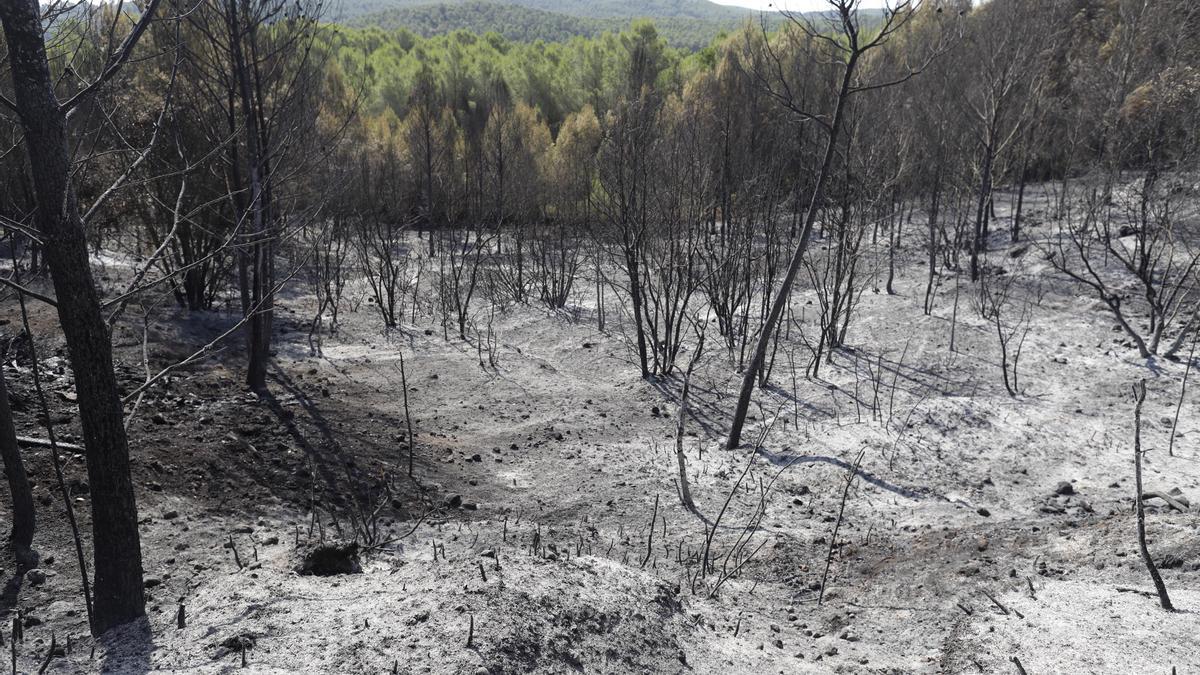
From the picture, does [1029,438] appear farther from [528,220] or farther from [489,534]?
[528,220]

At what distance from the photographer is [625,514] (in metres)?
6.56

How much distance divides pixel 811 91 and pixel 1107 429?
1239 centimetres

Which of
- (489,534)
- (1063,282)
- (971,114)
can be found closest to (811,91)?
(971,114)

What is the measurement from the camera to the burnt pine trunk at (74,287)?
3.07 meters

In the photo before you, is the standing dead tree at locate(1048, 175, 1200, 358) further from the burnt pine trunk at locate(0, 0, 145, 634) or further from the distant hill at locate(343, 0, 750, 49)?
the distant hill at locate(343, 0, 750, 49)

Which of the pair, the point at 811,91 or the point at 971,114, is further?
the point at 971,114

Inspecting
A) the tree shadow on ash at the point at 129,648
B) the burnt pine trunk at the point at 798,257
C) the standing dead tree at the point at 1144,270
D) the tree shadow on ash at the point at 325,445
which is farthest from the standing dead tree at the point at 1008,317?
the tree shadow on ash at the point at 129,648

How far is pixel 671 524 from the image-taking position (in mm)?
6398

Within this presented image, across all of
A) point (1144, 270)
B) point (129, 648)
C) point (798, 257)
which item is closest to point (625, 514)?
point (798, 257)

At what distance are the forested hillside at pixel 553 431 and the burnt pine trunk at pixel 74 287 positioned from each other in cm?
1

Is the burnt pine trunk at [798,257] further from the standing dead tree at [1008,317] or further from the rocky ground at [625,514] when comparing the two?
the standing dead tree at [1008,317]

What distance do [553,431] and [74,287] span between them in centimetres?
579

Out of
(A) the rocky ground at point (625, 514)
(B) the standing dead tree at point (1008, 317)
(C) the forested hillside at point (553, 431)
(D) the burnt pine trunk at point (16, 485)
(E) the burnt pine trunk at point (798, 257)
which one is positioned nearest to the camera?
(C) the forested hillside at point (553, 431)

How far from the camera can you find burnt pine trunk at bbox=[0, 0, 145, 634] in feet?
10.1
